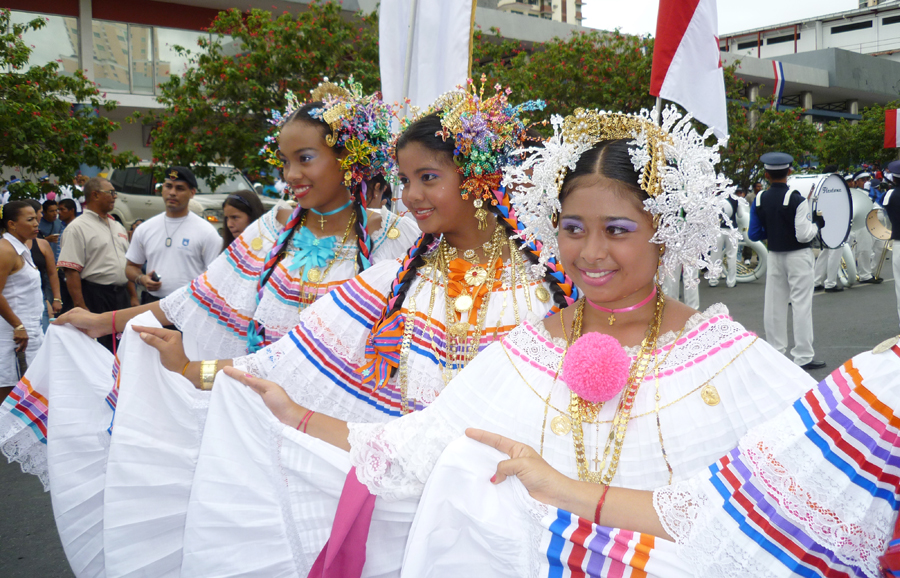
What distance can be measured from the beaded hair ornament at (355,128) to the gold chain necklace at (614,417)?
5.72 ft

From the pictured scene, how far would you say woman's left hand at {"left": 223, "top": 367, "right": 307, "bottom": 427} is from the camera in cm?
223

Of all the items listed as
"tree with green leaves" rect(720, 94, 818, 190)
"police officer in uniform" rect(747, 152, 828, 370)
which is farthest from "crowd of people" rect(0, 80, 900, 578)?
"tree with green leaves" rect(720, 94, 818, 190)

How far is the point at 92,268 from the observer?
673 cm

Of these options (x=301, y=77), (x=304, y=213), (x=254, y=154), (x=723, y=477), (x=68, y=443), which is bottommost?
(x=68, y=443)

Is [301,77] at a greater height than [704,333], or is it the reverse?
[301,77]

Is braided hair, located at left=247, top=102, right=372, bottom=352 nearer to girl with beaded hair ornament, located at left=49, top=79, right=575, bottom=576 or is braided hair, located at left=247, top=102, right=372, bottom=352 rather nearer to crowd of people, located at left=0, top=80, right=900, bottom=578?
crowd of people, located at left=0, top=80, right=900, bottom=578

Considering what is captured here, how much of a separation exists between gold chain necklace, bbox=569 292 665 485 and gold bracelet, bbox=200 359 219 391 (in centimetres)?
145

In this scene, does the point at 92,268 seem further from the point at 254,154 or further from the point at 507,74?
the point at 507,74

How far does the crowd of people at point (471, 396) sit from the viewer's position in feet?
4.75

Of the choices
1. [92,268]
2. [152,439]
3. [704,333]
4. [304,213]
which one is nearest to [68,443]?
[152,439]

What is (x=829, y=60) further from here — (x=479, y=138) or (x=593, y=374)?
(x=593, y=374)

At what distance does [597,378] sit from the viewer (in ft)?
5.83

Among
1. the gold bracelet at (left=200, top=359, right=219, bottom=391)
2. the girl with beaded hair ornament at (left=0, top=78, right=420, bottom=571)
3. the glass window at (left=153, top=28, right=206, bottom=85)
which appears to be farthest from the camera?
the glass window at (left=153, top=28, right=206, bottom=85)

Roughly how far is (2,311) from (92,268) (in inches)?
45.6
